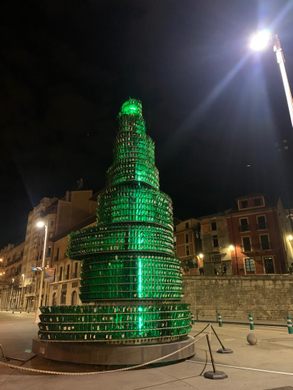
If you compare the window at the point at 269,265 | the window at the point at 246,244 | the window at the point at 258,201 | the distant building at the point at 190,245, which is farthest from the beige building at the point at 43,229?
the window at the point at 269,265

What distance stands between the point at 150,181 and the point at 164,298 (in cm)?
383

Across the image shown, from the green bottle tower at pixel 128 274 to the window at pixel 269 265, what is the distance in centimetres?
3337

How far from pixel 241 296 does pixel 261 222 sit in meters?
14.7

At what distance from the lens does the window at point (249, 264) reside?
131 feet

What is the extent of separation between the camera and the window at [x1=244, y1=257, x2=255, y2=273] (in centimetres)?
4003

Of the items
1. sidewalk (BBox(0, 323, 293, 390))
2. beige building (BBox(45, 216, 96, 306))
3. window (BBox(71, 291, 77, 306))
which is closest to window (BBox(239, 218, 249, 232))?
beige building (BBox(45, 216, 96, 306))

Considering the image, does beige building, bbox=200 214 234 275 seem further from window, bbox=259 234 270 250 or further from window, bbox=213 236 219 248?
window, bbox=259 234 270 250

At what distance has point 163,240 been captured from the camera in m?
8.94

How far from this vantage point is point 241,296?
29.1 metres

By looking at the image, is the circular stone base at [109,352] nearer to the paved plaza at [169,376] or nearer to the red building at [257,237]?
the paved plaza at [169,376]

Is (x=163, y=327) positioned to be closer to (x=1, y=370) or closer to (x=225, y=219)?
(x=1, y=370)

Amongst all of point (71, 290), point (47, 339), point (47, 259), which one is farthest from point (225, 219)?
point (47, 339)

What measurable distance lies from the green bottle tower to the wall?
2227 cm

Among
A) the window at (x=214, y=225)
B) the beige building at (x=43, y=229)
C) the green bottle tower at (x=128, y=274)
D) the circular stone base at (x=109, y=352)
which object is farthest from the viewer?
the beige building at (x=43, y=229)
